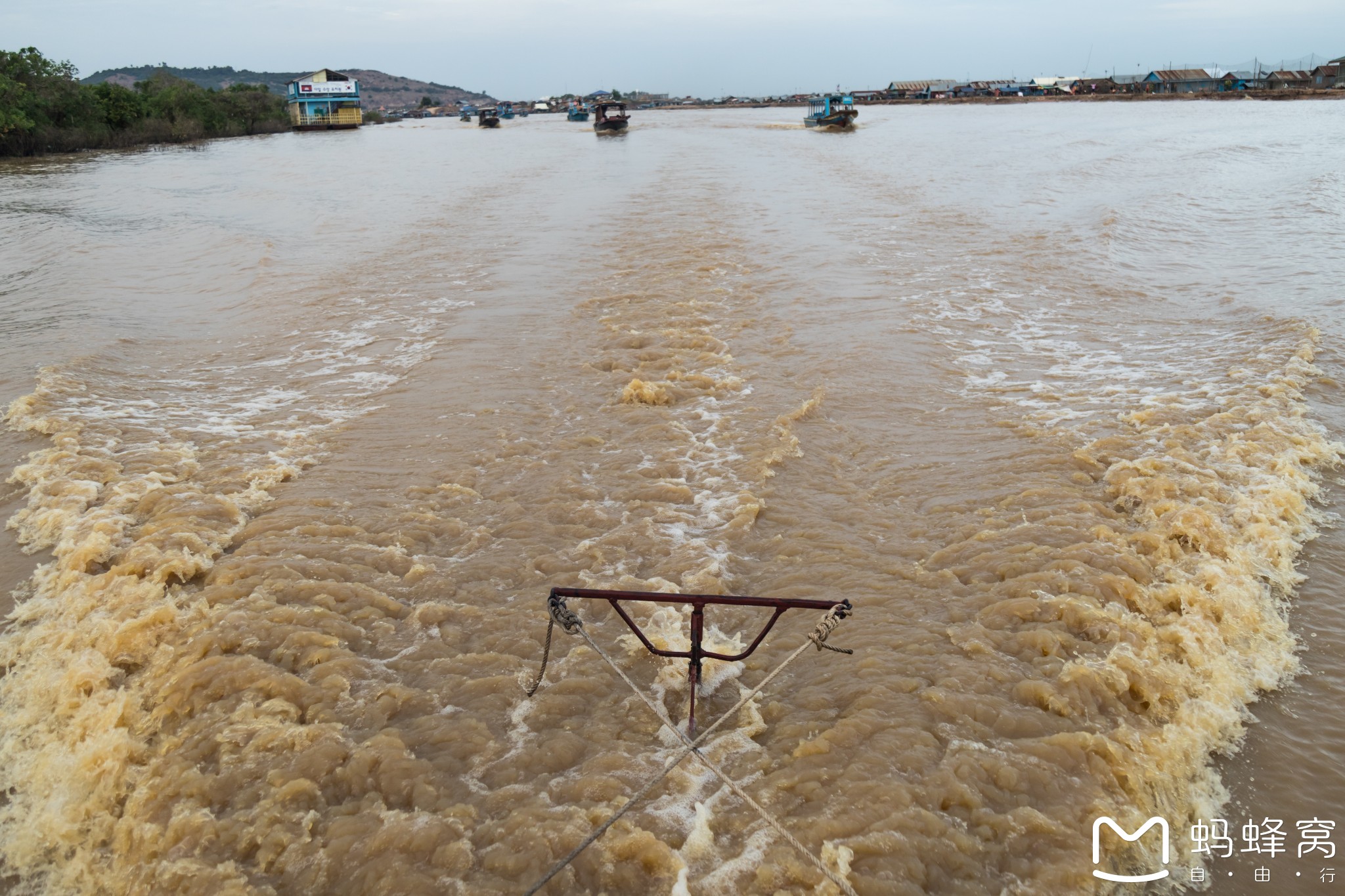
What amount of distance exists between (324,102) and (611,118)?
128 feet

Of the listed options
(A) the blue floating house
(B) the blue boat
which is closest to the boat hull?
(B) the blue boat

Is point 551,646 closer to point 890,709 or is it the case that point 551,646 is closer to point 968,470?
point 890,709

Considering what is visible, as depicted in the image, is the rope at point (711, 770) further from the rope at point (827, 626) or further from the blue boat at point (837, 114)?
the blue boat at point (837, 114)

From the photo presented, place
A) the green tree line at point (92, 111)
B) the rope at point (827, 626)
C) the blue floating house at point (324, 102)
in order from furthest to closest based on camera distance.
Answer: the blue floating house at point (324, 102)
the green tree line at point (92, 111)
the rope at point (827, 626)

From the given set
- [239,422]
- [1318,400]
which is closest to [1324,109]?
[1318,400]

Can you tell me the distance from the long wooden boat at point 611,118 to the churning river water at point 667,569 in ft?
169

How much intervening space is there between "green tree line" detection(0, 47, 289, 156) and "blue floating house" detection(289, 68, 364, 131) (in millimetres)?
11836

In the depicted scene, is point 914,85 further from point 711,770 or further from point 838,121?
point 711,770

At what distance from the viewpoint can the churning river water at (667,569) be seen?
3301 mm

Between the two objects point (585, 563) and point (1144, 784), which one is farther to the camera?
point (585, 563)

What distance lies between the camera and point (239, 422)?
24.8ft

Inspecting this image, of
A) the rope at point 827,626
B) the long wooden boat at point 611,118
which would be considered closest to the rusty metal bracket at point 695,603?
the rope at point 827,626

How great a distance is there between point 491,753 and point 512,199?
69.9 ft

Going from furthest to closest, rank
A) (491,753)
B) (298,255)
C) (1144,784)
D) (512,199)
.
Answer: (512,199), (298,255), (491,753), (1144,784)
